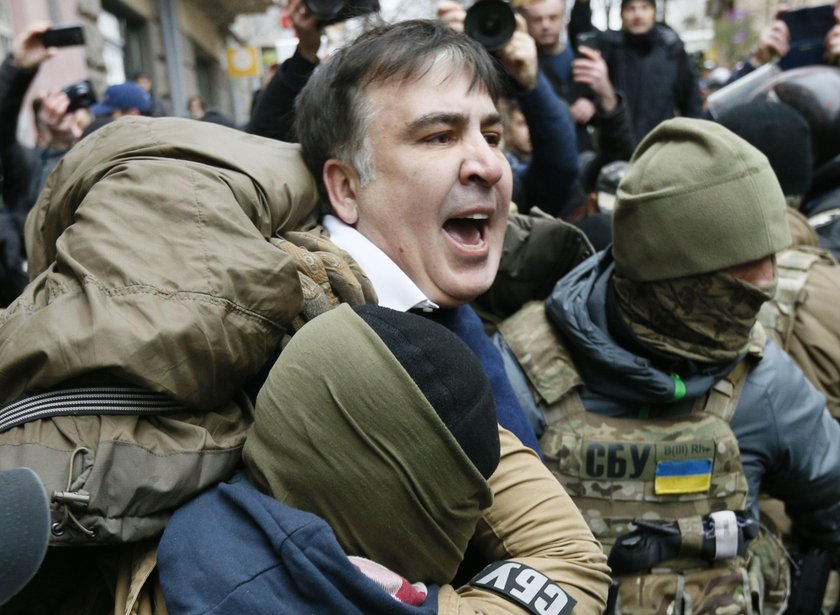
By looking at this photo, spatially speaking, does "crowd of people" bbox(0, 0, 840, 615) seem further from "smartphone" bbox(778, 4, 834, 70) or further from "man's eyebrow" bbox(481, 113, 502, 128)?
"smartphone" bbox(778, 4, 834, 70)

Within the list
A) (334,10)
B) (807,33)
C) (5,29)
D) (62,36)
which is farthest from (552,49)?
(5,29)

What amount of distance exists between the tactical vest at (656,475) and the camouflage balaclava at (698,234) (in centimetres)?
19

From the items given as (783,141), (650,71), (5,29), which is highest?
(783,141)

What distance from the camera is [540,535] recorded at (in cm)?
149

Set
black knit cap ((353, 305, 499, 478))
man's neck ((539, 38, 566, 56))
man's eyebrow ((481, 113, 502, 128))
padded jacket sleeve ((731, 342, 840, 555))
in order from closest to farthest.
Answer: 1. black knit cap ((353, 305, 499, 478))
2. man's eyebrow ((481, 113, 502, 128))
3. padded jacket sleeve ((731, 342, 840, 555))
4. man's neck ((539, 38, 566, 56))

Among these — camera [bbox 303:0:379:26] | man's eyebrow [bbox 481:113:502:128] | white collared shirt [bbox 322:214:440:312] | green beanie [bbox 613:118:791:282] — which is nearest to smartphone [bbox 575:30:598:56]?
camera [bbox 303:0:379:26]

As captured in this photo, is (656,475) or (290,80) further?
(290,80)

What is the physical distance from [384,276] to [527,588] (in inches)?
28.3

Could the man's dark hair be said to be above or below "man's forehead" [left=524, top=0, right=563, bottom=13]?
above

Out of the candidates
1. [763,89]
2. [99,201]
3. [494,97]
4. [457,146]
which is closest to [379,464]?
[99,201]

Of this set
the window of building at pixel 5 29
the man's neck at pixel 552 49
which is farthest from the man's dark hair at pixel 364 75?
the window of building at pixel 5 29

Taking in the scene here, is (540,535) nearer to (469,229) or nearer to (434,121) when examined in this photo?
(469,229)

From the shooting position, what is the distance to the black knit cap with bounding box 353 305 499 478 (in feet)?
4.20

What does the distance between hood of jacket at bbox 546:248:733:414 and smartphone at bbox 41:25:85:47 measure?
7.81 ft
